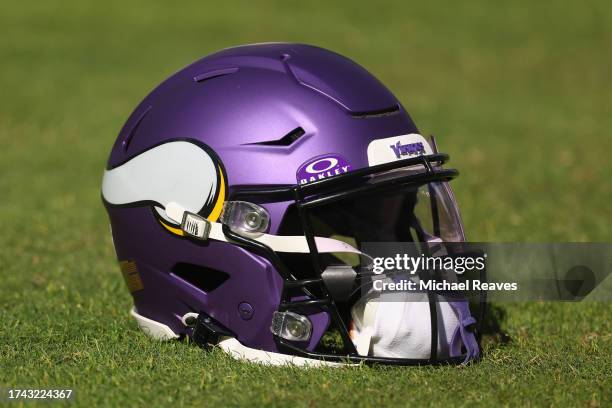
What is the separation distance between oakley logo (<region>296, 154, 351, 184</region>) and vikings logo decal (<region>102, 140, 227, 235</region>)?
0.36 meters

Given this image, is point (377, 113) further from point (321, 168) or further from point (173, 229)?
point (173, 229)

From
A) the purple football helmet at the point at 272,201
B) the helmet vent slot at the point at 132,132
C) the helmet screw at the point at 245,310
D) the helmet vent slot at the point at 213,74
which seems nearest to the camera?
the purple football helmet at the point at 272,201

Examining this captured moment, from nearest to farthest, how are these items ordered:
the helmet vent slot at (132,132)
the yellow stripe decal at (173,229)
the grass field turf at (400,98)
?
the grass field turf at (400,98)
the yellow stripe decal at (173,229)
the helmet vent slot at (132,132)

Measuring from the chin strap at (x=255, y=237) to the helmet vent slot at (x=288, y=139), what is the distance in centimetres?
40

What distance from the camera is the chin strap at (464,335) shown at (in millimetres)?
4211

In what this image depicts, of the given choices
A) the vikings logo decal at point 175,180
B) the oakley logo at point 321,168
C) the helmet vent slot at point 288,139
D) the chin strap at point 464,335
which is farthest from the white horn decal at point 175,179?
the chin strap at point 464,335

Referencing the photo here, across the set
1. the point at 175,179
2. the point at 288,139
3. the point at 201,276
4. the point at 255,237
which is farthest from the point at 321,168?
the point at 201,276

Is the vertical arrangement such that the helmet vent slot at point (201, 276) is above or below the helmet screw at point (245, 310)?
above

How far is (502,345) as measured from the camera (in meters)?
4.77

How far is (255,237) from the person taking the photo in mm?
4035

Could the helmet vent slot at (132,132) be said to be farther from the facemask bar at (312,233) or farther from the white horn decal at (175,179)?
the facemask bar at (312,233)

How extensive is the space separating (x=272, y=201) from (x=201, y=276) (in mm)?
657

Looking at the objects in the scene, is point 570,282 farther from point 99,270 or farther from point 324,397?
point 99,270

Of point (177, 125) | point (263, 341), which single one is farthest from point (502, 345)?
point (177, 125)
